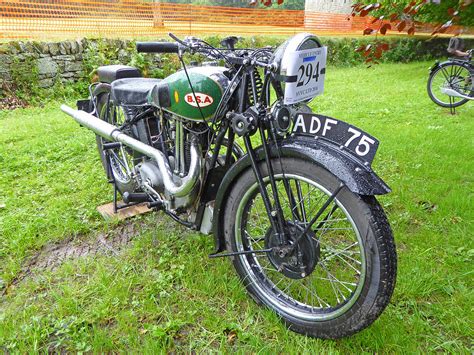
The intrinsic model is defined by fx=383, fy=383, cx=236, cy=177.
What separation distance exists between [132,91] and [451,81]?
5.58 m

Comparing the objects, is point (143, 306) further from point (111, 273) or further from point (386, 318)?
point (386, 318)

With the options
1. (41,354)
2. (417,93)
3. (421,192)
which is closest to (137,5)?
(417,93)

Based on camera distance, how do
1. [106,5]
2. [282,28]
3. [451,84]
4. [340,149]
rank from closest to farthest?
[340,149] < [451,84] < [106,5] < [282,28]

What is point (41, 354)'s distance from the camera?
1.85 meters

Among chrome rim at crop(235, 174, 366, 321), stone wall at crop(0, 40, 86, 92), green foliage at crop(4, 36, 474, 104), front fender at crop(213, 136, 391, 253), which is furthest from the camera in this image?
green foliage at crop(4, 36, 474, 104)

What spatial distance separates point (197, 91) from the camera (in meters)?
2.01

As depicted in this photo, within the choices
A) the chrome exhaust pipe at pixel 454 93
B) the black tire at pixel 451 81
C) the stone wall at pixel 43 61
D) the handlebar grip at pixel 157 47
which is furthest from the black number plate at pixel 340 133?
the stone wall at pixel 43 61

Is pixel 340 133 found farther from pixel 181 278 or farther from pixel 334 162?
pixel 181 278

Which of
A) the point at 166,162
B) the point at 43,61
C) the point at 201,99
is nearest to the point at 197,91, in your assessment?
the point at 201,99

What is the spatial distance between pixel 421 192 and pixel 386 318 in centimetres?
162

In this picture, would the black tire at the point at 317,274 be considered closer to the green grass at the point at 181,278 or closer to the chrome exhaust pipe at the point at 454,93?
the green grass at the point at 181,278

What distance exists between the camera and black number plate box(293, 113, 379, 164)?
5.33 ft

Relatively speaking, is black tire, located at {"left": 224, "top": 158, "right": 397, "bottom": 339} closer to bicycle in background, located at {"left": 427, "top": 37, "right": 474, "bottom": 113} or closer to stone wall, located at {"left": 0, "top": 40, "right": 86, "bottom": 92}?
bicycle in background, located at {"left": 427, "top": 37, "right": 474, "bottom": 113}

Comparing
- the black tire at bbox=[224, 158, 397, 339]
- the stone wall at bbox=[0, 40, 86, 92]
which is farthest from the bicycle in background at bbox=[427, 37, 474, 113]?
the stone wall at bbox=[0, 40, 86, 92]
